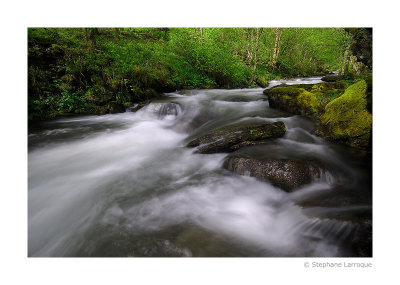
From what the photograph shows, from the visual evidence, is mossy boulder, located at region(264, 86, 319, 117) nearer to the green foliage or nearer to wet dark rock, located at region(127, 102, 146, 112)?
the green foliage

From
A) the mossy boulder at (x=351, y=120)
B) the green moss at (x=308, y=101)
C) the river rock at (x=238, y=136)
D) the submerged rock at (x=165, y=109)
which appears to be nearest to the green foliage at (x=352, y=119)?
the mossy boulder at (x=351, y=120)

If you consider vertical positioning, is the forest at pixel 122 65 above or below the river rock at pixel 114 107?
above

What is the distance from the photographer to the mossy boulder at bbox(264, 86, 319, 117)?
5.14 m

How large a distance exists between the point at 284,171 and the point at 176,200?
5.67 feet

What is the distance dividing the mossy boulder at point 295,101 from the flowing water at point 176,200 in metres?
0.33

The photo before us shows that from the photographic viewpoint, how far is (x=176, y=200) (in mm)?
3014

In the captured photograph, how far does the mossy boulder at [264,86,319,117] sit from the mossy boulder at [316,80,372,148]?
88cm

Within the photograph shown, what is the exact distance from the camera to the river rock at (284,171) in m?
2.93

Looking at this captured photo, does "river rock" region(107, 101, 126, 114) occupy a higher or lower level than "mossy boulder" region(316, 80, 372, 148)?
higher

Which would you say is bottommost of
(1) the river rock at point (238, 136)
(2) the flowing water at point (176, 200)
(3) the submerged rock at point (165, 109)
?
(2) the flowing water at point (176, 200)

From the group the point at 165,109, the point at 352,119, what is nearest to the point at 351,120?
the point at 352,119

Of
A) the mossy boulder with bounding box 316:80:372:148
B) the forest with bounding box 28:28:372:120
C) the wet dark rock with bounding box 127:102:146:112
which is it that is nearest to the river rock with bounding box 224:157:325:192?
the mossy boulder with bounding box 316:80:372:148

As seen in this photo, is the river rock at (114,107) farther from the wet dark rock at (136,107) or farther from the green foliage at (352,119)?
the green foliage at (352,119)

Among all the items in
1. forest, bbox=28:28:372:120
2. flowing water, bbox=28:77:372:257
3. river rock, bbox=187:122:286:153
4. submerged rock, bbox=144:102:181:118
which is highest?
forest, bbox=28:28:372:120
